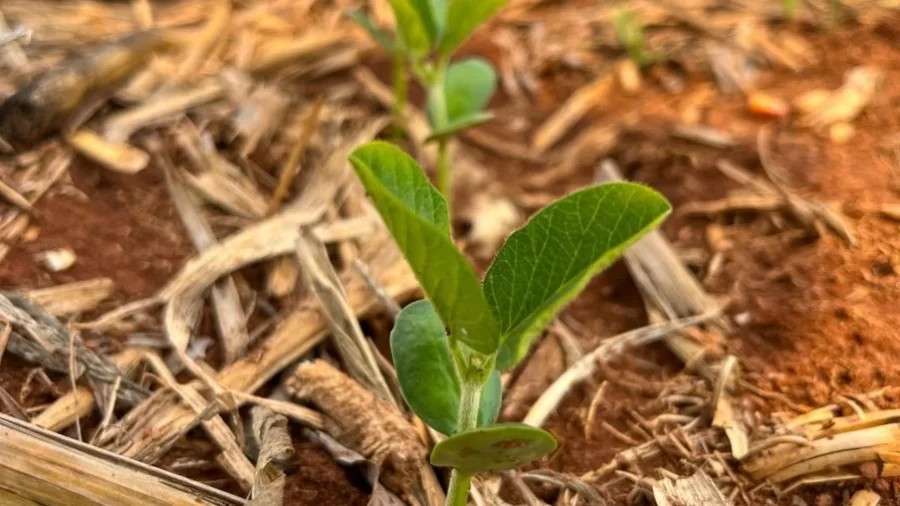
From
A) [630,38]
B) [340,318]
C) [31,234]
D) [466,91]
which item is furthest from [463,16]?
[630,38]

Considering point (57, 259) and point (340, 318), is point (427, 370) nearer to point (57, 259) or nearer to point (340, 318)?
point (340, 318)

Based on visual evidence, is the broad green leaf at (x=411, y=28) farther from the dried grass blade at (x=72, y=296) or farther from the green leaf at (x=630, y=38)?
the green leaf at (x=630, y=38)

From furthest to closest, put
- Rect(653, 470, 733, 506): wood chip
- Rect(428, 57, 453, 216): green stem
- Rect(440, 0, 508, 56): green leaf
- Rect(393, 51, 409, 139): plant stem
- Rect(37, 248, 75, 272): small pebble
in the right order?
Rect(393, 51, 409, 139): plant stem < Rect(428, 57, 453, 216): green stem < Rect(440, 0, 508, 56): green leaf < Rect(37, 248, 75, 272): small pebble < Rect(653, 470, 733, 506): wood chip

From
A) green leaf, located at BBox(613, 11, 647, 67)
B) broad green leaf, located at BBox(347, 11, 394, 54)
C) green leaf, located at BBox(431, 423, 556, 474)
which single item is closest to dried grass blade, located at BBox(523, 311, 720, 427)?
green leaf, located at BBox(431, 423, 556, 474)

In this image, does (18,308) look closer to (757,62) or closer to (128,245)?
(128,245)

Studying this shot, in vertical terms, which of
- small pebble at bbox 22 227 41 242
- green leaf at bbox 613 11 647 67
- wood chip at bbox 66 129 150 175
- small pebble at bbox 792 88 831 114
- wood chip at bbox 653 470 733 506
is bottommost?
wood chip at bbox 653 470 733 506

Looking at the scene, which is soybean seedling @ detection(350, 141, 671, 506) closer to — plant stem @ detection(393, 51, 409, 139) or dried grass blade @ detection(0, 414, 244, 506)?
dried grass blade @ detection(0, 414, 244, 506)

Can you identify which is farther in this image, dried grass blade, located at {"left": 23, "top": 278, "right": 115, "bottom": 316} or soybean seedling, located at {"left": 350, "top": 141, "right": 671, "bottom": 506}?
dried grass blade, located at {"left": 23, "top": 278, "right": 115, "bottom": 316}
